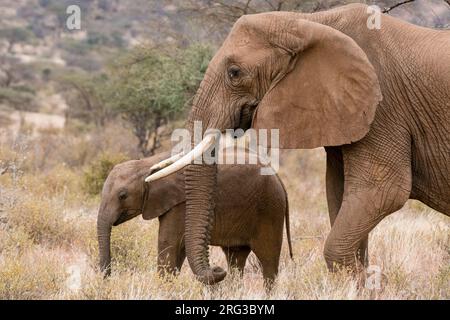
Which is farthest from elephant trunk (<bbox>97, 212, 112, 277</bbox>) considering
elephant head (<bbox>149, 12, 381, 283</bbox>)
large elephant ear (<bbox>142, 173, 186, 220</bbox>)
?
elephant head (<bbox>149, 12, 381, 283</bbox>)

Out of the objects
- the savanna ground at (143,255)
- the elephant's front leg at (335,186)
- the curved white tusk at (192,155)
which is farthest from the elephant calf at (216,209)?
the curved white tusk at (192,155)

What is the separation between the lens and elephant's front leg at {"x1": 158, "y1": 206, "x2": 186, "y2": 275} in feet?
22.4

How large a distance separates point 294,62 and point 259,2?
299 inches

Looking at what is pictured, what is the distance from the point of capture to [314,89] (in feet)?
18.5

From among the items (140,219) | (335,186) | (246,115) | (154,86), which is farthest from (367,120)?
(154,86)

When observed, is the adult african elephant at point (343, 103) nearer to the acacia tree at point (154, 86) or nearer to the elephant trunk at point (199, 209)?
the elephant trunk at point (199, 209)

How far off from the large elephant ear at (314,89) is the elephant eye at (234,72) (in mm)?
235

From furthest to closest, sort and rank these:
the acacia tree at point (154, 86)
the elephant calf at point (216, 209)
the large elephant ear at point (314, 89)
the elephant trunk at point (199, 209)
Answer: the acacia tree at point (154, 86)
the elephant calf at point (216, 209)
the elephant trunk at point (199, 209)
the large elephant ear at point (314, 89)

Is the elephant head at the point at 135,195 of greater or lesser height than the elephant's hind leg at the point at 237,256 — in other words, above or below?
above

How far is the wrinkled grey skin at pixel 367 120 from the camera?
5594mm
